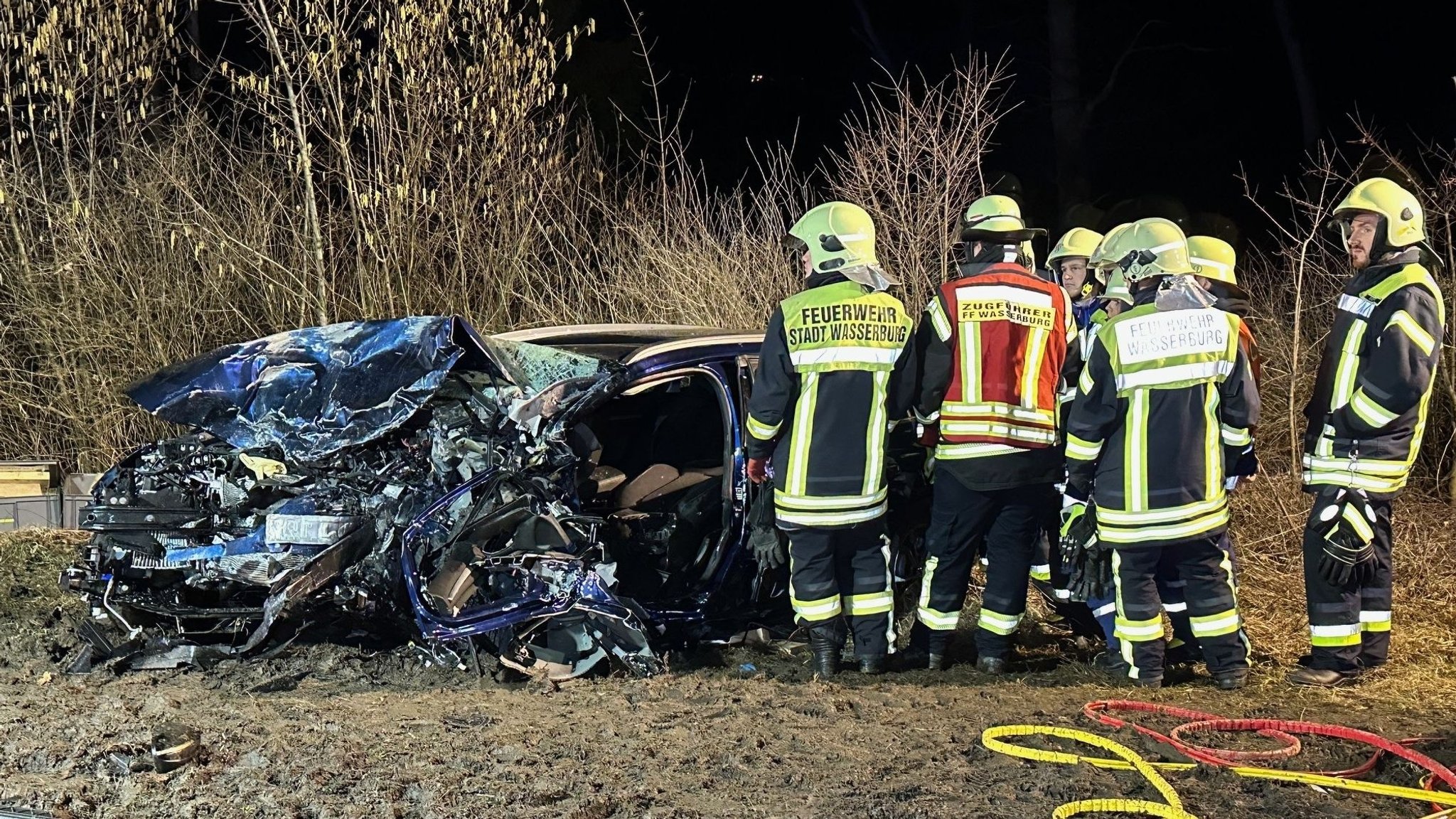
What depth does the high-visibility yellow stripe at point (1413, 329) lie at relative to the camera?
5.39 metres

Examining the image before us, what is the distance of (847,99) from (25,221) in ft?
52.1

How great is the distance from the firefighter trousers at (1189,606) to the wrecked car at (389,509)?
5.16ft

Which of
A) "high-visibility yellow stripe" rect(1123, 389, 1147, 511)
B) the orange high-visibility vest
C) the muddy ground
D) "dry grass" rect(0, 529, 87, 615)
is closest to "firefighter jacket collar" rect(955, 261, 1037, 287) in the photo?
the orange high-visibility vest

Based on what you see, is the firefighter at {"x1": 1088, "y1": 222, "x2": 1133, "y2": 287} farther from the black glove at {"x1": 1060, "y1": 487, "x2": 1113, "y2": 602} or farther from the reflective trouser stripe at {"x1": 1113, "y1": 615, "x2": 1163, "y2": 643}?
the reflective trouser stripe at {"x1": 1113, "y1": 615, "x2": 1163, "y2": 643}

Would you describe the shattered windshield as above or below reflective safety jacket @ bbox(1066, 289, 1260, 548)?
above

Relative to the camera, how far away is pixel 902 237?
382 inches

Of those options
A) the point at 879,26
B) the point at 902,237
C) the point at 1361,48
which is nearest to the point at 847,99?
the point at 879,26

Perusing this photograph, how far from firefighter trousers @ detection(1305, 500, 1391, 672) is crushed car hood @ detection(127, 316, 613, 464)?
2946 mm

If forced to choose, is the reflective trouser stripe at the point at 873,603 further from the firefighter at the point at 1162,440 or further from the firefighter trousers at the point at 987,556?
the firefighter at the point at 1162,440

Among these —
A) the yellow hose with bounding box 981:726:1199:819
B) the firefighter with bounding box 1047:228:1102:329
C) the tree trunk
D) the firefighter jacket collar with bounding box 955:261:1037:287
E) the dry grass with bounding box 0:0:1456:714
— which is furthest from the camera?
the tree trunk

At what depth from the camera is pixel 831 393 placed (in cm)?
556

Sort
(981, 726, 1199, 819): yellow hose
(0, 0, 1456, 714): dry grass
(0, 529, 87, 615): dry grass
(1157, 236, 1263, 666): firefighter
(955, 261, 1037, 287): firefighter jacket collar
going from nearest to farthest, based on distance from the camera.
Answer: (981, 726, 1199, 819): yellow hose < (1157, 236, 1263, 666): firefighter < (955, 261, 1037, 287): firefighter jacket collar < (0, 529, 87, 615): dry grass < (0, 0, 1456, 714): dry grass

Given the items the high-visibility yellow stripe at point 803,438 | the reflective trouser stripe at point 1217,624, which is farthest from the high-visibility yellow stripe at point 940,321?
the reflective trouser stripe at point 1217,624

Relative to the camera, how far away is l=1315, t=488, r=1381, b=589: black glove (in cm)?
550
